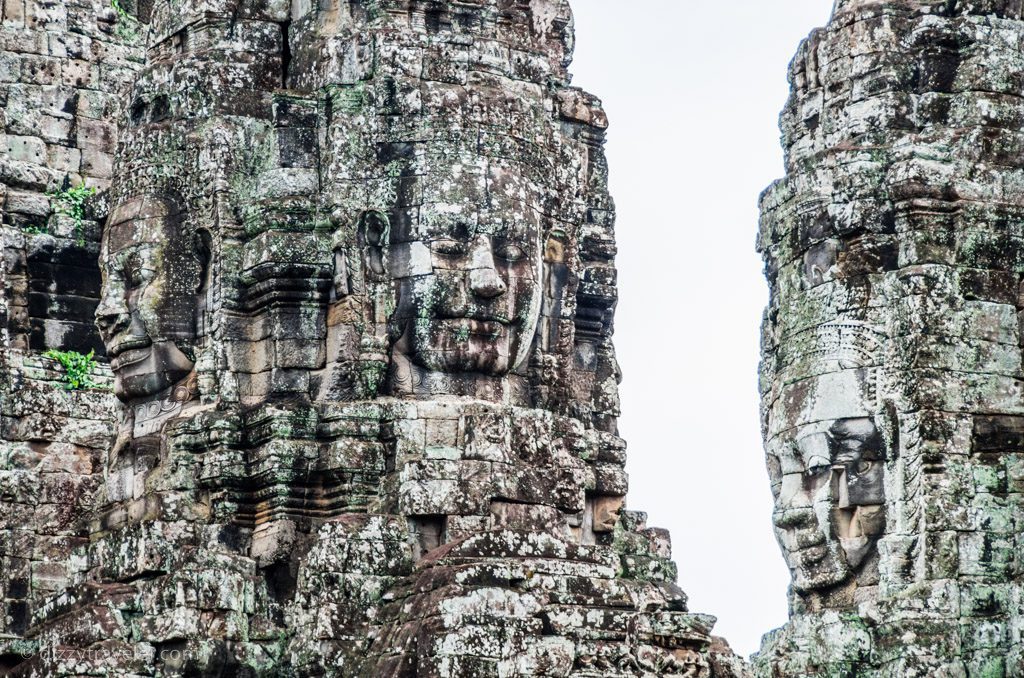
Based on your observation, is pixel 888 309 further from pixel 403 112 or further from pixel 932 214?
pixel 403 112

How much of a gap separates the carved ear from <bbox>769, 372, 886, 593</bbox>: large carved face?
16.7 ft

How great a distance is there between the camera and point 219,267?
140 ft

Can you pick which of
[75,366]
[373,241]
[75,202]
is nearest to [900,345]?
[373,241]

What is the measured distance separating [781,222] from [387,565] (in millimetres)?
6756

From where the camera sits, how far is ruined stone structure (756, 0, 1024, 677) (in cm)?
4119

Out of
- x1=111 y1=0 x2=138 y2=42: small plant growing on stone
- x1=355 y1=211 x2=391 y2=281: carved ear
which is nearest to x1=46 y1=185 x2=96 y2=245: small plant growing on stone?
x1=111 y1=0 x2=138 y2=42: small plant growing on stone

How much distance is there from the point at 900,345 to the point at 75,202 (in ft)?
41.1

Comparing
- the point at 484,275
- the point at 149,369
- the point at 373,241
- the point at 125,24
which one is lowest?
the point at 149,369

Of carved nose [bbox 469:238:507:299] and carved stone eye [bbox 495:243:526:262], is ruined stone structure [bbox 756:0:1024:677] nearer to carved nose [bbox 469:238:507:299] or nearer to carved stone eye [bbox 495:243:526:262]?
carved stone eye [bbox 495:243:526:262]

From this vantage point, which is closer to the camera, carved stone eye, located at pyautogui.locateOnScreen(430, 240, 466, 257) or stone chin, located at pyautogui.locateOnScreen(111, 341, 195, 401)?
carved stone eye, located at pyautogui.locateOnScreen(430, 240, 466, 257)

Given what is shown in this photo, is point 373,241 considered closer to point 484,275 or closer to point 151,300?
point 484,275

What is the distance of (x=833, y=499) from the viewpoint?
4206 centimetres

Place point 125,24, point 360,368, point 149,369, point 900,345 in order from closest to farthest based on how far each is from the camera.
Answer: point 360,368 < point 900,345 < point 149,369 < point 125,24

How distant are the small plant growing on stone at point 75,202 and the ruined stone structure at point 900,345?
32.7 feet
